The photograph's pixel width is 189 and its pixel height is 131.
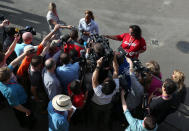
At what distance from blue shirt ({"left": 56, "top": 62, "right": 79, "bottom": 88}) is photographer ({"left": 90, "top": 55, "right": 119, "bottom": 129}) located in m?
0.55

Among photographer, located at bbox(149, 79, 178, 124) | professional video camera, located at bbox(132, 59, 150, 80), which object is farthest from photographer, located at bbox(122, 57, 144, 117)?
photographer, located at bbox(149, 79, 178, 124)

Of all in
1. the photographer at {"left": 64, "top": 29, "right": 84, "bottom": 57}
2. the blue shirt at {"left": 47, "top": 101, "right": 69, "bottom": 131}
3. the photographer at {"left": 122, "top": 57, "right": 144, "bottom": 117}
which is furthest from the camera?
the photographer at {"left": 64, "top": 29, "right": 84, "bottom": 57}

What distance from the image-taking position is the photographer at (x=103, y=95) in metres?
3.85

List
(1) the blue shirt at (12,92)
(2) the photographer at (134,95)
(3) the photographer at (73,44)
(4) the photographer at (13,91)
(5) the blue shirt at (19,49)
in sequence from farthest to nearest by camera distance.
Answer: (3) the photographer at (73,44) < (5) the blue shirt at (19,49) < (2) the photographer at (134,95) < (1) the blue shirt at (12,92) < (4) the photographer at (13,91)

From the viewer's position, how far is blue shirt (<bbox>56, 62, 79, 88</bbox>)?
425cm

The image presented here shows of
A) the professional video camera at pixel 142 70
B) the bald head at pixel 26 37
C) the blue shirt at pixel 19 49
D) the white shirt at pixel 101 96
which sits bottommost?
the white shirt at pixel 101 96

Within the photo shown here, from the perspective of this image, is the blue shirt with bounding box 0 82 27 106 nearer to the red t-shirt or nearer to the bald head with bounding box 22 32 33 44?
the bald head with bounding box 22 32 33 44

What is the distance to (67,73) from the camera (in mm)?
4273

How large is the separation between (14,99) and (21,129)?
4.51ft

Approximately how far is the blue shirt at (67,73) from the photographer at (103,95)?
55 cm

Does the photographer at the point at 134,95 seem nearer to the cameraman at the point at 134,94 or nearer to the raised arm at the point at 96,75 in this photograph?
the cameraman at the point at 134,94

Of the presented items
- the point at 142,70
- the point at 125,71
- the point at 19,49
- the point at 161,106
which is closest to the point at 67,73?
the point at 125,71

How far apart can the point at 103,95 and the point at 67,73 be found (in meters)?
0.86

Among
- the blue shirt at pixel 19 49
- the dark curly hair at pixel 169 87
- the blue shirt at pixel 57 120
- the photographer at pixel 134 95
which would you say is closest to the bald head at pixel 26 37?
the blue shirt at pixel 19 49
